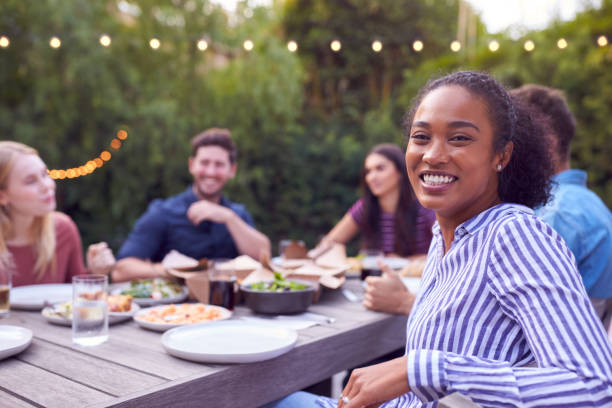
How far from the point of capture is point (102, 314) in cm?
139

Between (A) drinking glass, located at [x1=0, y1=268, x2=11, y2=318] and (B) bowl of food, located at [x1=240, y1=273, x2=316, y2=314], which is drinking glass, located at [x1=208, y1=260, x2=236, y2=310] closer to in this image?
(B) bowl of food, located at [x1=240, y1=273, x2=316, y2=314]

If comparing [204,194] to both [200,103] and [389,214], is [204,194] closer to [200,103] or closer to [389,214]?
[389,214]

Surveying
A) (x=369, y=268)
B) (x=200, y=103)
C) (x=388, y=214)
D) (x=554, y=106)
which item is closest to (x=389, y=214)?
(x=388, y=214)

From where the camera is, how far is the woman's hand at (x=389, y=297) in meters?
1.73

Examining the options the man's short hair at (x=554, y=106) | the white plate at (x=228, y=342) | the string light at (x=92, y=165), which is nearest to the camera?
the white plate at (x=228, y=342)

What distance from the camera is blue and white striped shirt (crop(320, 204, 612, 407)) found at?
31.2 inches

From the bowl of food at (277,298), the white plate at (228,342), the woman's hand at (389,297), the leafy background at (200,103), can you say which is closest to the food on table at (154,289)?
the bowl of food at (277,298)

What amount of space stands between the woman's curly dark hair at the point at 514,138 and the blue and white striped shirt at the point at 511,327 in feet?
0.32

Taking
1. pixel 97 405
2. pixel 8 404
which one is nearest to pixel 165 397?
pixel 97 405

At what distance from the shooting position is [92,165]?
492 centimetres

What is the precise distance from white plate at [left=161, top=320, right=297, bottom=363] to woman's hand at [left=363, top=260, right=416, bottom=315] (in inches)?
17.3

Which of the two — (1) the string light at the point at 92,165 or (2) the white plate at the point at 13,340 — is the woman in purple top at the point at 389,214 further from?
(1) the string light at the point at 92,165

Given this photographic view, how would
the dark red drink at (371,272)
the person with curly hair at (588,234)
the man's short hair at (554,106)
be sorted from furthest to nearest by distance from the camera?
the dark red drink at (371,272)
the man's short hair at (554,106)
the person with curly hair at (588,234)

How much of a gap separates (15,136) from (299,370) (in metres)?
3.98
